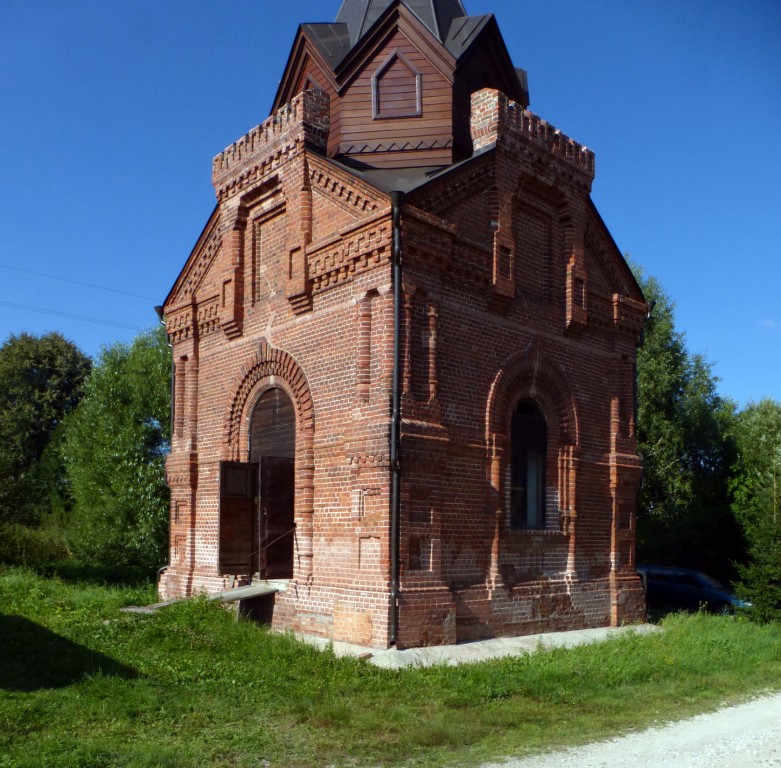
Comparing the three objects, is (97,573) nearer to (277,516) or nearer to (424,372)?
(277,516)

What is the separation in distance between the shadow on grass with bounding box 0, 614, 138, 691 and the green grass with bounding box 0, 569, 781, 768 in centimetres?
3

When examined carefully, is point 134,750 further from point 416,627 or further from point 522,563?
point 522,563

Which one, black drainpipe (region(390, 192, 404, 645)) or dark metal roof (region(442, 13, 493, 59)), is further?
dark metal roof (region(442, 13, 493, 59))

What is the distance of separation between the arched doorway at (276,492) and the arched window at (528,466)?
339cm

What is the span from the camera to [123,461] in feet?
78.8

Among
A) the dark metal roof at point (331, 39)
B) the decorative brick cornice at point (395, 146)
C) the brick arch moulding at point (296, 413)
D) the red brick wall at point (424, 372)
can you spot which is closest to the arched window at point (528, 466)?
the red brick wall at point (424, 372)

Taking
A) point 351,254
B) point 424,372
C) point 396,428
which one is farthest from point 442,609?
point 351,254

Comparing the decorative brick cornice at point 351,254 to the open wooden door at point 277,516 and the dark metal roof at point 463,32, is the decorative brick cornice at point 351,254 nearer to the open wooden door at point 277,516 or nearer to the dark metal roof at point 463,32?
the open wooden door at point 277,516

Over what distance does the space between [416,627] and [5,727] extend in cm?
512

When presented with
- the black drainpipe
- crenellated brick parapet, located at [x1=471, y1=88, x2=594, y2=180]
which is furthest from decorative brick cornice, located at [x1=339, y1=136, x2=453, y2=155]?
the black drainpipe

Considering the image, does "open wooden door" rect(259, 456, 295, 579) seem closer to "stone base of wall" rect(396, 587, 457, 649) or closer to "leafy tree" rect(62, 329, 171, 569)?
"stone base of wall" rect(396, 587, 457, 649)

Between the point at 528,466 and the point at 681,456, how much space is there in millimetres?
14707

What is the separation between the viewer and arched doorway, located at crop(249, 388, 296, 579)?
12.5m

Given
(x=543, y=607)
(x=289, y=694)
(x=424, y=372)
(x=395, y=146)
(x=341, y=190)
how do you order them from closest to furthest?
(x=289, y=694) → (x=424, y=372) → (x=341, y=190) → (x=543, y=607) → (x=395, y=146)
